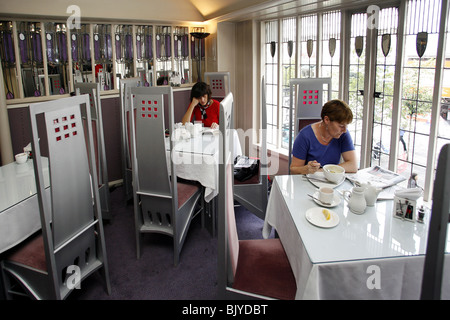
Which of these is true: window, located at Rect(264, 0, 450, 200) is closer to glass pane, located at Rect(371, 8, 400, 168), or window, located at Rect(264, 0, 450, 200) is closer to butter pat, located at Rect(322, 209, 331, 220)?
glass pane, located at Rect(371, 8, 400, 168)

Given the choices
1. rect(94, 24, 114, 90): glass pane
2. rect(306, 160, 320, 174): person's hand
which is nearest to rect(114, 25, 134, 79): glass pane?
rect(94, 24, 114, 90): glass pane

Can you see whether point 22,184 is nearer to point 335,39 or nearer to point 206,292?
point 206,292

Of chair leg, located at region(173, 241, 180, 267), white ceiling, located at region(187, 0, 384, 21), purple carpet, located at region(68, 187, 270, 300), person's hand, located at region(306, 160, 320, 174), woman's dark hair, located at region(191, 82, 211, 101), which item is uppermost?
white ceiling, located at region(187, 0, 384, 21)

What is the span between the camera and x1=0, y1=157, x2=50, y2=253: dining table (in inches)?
77.5

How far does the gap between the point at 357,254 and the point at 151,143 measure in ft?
5.60

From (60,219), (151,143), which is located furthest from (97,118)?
(60,219)

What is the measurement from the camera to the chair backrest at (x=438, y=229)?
2.53ft

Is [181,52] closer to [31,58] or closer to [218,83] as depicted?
[218,83]

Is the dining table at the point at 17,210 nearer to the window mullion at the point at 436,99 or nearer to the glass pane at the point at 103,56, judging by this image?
the glass pane at the point at 103,56

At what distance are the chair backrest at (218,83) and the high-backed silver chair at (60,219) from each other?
9.17 ft

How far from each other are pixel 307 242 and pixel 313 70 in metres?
2.96

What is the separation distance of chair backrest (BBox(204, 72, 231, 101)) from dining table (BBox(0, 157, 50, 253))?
2825mm

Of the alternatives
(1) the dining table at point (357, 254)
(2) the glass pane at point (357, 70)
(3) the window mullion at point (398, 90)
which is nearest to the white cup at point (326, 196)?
(1) the dining table at point (357, 254)

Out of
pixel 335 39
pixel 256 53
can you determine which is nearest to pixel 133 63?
pixel 256 53
